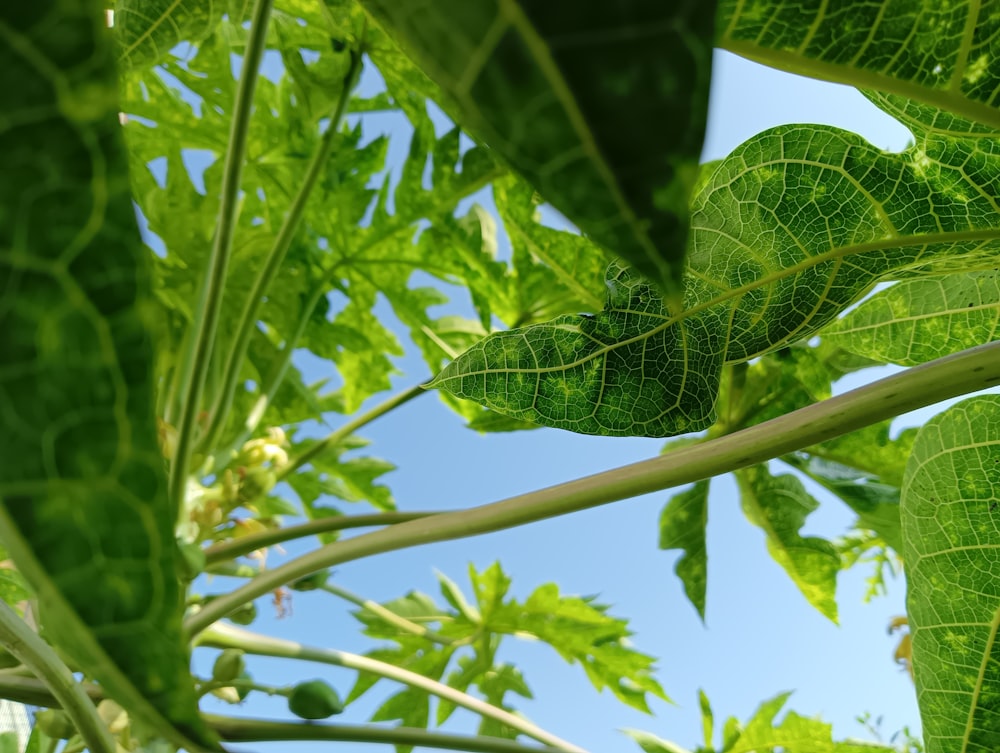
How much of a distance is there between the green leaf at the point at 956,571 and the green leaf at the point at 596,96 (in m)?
0.60

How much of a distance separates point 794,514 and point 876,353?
0.56 m

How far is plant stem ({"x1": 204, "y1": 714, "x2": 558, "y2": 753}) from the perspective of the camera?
0.73 meters

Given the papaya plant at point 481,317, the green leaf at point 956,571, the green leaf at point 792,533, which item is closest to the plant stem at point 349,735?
the papaya plant at point 481,317

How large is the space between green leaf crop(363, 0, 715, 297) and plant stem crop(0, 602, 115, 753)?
0.30 metres

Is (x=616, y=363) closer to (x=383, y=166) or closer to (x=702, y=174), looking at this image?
(x=702, y=174)

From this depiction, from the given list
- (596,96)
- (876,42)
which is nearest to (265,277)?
(876,42)

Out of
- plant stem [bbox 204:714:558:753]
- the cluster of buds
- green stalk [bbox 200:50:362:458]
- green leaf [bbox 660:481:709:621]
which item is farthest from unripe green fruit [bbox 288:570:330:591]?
green leaf [bbox 660:481:709:621]

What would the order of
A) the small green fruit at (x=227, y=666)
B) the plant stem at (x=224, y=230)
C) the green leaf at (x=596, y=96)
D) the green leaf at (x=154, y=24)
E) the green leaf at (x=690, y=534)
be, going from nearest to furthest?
1. the green leaf at (x=596, y=96)
2. the plant stem at (x=224, y=230)
3. the green leaf at (x=154, y=24)
4. the small green fruit at (x=227, y=666)
5. the green leaf at (x=690, y=534)

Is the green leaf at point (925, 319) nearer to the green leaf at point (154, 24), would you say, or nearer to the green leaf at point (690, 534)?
the green leaf at point (690, 534)

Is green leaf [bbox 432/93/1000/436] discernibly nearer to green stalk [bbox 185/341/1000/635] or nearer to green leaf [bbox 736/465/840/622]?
green stalk [bbox 185/341/1000/635]

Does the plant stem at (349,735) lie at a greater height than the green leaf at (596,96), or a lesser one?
lesser

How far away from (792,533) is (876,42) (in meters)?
1.00

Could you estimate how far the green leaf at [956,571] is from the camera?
0.61 m

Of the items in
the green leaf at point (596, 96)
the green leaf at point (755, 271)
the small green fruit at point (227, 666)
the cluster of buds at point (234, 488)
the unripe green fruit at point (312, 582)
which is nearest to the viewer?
the green leaf at point (596, 96)
